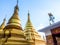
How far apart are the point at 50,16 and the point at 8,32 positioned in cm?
1208

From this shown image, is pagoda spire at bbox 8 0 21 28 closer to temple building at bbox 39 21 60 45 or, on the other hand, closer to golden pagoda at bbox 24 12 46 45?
golden pagoda at bbox 24 12 46 45

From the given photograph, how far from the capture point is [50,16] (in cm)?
2341

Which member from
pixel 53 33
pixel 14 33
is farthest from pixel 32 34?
pixel 53 33

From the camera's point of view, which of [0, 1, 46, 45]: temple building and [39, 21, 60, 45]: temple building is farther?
[0, 1, 46, 45]: temple building

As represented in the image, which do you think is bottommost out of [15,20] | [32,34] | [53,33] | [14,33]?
[53,33]

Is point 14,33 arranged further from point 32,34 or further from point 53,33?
point 32,34

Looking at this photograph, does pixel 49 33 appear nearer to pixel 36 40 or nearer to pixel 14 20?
pixel 14 20

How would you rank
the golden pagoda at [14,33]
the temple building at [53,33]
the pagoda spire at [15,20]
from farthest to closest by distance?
the pagoda spire at [15,20] → the golden pagoda at [14,33] → the temple building at [53,33]

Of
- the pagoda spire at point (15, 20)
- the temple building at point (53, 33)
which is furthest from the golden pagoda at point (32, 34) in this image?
the temple building at point (53, 33)

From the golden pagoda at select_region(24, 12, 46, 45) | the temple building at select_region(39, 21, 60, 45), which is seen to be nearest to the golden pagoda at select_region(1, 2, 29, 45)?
the golden pagoda at select_region(24, 12, 46, 45)

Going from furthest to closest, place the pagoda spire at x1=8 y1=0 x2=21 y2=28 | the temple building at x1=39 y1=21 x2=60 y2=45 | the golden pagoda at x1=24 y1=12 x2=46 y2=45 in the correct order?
1. the golden pagoda at x1=24 y1=12 x2=46 y2=45
2. the pagoda spire at x1=8 y1=0 x2=21 y2=28
3. the temple building at x1=39 y1=21 x2=60 y2=45

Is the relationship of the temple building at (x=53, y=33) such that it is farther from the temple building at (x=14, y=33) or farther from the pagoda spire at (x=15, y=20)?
the pagoda spire at (x=15, y=20)

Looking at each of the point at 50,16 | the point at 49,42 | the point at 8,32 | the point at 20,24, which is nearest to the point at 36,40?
the point at 20,24

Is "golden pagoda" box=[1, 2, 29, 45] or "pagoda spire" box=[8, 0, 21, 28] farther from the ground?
"pagoda spire" box=[8, 0, 21, 28]
